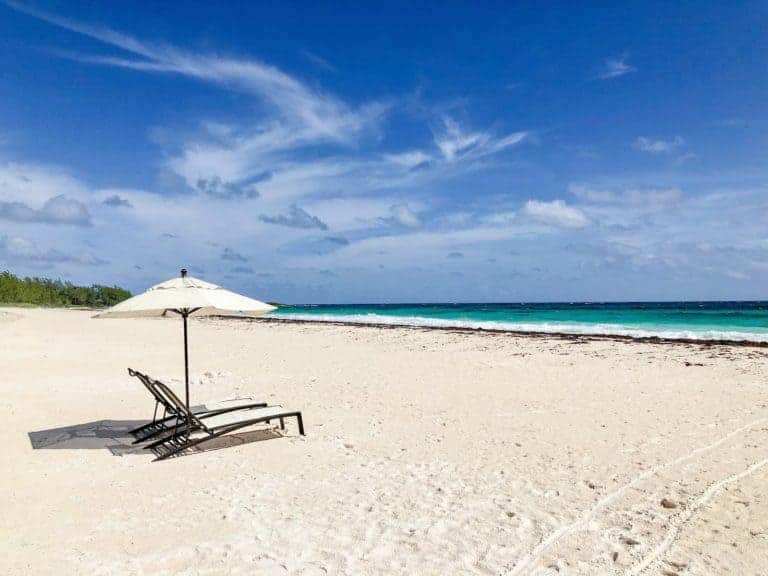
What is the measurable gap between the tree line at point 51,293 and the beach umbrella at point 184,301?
69082mm

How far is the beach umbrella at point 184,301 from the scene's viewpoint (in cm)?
664

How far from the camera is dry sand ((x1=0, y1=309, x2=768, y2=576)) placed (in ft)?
13.1

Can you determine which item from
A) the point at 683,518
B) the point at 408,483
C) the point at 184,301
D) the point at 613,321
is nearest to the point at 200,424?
the point at 184,301

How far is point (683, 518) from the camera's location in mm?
4578

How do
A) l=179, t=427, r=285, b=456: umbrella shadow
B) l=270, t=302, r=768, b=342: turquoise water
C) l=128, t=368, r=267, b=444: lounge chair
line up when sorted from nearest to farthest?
1. l=179, t=427, r=285, b=456: umbrella shadow
2. l=128, t=368, r=267, b=444: lounge chair
3. l=270, t=302, r=768, b=342: turquoise water

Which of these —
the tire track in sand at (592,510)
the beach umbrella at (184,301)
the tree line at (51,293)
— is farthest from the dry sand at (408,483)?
the tree line at (51,293)

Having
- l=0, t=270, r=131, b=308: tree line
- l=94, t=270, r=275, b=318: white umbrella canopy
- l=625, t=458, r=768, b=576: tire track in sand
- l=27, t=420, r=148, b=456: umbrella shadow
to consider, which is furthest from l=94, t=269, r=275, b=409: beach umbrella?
l=0, t=270, r=131, b=308: tree line

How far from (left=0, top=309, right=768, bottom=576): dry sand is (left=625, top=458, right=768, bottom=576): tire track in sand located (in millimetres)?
20

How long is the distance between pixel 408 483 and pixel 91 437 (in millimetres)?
4485

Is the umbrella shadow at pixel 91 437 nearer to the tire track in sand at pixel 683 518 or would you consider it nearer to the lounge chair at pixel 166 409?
the lounge chair at pixel 166 409

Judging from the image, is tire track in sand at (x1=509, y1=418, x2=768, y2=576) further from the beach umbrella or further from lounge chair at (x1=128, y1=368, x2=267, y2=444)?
lounge chair at (x1=128, y1=368, x2=267, y2=444)

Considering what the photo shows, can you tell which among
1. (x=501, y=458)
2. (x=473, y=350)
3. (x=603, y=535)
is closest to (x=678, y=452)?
(x=501, y=458)

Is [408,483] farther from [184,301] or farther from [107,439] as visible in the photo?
[107,439]

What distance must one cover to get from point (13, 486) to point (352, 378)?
725cm
